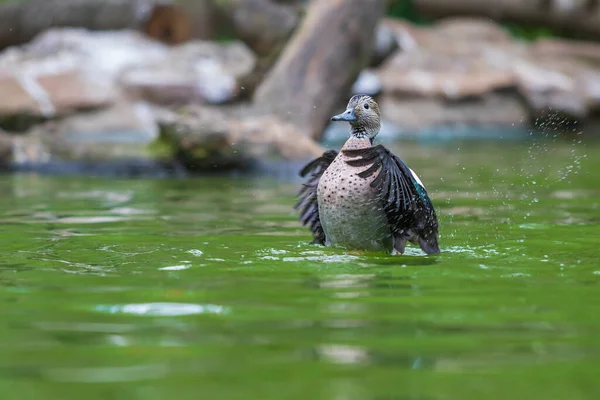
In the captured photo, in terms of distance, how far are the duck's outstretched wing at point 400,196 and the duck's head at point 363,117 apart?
0.14 meters

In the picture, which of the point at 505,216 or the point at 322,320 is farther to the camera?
the point at 505,216

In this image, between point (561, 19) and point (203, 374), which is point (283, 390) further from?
point (561, 19)

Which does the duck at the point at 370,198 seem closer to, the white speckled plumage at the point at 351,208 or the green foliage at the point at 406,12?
the white speckled plumage at the point at 351,208

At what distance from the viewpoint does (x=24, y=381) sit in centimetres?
289

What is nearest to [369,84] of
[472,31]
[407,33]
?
[407,33]

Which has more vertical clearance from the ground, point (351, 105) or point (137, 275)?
point (351, 105)

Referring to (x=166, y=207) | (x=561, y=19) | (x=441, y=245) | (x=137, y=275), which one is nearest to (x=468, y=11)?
(x=561, y=19)

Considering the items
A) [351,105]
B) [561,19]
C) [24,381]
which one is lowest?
[24,381]

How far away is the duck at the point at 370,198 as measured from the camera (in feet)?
17.0

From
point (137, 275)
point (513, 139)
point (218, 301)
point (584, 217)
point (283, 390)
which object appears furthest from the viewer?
point (513, 139)

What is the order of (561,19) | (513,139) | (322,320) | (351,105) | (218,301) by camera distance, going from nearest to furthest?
(322,320) < (218,301) < (351,105) < (513,139) < (561,19)

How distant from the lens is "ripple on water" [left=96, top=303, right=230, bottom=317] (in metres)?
3.78

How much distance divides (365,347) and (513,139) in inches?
517

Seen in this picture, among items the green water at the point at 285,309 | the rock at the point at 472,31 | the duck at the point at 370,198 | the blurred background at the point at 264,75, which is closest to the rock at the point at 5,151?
the blurred background at the point at 264,75
